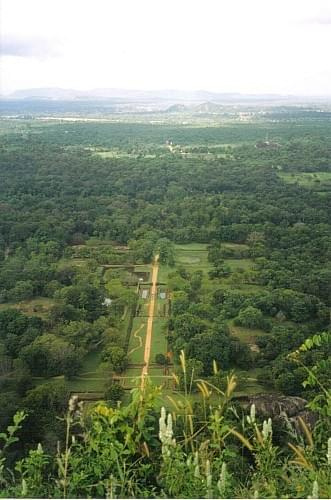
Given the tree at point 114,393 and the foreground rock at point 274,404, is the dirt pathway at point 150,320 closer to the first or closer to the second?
the tree at point 114,393

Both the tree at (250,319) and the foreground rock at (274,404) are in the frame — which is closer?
the foreground rock at (274,404)

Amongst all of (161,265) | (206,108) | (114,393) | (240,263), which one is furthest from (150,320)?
(206,108)

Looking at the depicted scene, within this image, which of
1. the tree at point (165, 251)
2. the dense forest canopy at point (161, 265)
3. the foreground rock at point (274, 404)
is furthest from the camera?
the tree at point (165, 251)

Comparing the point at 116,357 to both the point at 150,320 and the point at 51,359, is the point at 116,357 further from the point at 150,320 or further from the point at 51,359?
the point at 150,320

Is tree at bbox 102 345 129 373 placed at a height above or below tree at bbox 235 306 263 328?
above

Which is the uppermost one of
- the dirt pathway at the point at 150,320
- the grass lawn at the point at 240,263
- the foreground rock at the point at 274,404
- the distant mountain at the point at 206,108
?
the distant mountain at the point at 206,108

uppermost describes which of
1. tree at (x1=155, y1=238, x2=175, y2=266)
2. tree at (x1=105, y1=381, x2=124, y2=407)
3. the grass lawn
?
tree at (x1=105, y1=381, x2=124, y2=407)

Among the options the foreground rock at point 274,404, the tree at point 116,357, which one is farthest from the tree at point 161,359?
the foreground rock at point 274,404

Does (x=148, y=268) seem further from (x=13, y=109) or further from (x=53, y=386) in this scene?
(x=13, y=109)

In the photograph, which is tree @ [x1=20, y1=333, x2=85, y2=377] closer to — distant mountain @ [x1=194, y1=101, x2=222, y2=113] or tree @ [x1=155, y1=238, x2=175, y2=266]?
tree @ [x1=155, y1=238, x2=175, y2=266]

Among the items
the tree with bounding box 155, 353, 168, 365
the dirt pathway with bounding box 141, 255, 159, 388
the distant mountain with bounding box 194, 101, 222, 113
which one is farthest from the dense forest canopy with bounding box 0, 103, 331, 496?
the distant mountain with bounding box 194, 101, 222, 113

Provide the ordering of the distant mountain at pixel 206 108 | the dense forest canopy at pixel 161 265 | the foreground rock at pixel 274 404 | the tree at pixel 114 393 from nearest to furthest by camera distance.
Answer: the foreground rock at pixel 274 404, the tree at pixel 114 393, the dense forest canopy at pixel 161 265, the distant mountain at pixel 206 108
